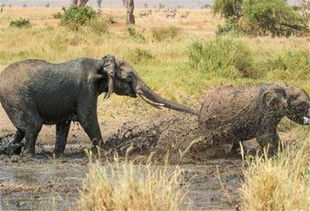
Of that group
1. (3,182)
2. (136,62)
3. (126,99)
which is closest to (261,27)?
(136,62)

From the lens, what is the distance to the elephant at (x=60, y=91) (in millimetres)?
11445

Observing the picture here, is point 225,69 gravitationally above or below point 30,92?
below

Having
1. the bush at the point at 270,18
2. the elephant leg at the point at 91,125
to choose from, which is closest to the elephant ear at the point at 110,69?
the elephant leg at the point at 91,125

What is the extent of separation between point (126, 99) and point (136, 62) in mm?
5133

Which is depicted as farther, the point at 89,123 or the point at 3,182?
the point at 89,123

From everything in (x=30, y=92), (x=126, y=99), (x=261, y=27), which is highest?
(x=30, y=92)

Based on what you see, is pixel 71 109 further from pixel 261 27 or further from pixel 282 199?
pixel 261 27

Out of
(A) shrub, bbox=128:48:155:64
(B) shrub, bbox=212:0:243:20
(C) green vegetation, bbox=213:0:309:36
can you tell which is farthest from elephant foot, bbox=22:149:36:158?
(B) shrub, bbox=212:0:243:20

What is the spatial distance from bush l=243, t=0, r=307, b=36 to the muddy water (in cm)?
2403

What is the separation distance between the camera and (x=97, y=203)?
21.5 feet

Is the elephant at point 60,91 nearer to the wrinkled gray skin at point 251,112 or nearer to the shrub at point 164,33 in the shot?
the wrinkled gray skin at point 251,112

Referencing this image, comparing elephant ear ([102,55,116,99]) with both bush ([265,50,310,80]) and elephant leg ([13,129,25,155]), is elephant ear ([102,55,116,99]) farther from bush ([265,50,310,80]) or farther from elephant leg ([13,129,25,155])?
bush ([265,50,310,80])

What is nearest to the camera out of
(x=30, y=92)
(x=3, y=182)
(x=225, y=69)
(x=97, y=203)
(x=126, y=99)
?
(x=97, y=203)

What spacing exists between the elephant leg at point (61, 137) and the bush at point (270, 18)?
2317 cm
